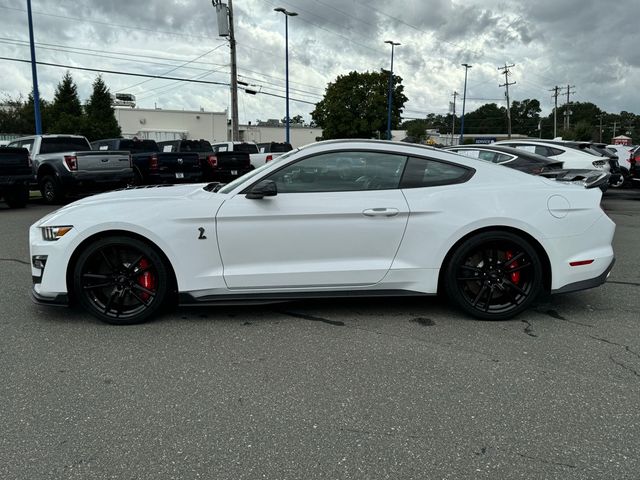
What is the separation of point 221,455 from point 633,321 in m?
3.64

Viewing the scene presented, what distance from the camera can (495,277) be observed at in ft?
14.0

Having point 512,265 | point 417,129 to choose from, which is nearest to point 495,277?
point 512,265

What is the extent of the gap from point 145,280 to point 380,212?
200cm

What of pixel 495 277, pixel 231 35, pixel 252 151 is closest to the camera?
pixel 495 277

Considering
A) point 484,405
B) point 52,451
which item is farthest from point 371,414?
point 52,451

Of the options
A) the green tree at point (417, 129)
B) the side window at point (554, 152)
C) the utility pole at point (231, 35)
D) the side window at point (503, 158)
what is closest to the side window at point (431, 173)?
the side window at point (503, 158)

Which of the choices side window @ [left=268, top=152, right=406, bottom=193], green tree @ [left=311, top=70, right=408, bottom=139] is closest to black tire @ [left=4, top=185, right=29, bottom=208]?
side window @ [left=268, top=152, right=406, bottom=193]

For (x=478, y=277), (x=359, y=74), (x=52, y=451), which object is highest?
(x=359, y=74)

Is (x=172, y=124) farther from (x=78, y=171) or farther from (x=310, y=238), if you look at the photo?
(x=310, y=238)

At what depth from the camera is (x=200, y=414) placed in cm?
287

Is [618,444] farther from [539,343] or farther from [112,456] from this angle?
[112,456]

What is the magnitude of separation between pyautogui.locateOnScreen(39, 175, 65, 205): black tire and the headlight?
391 inches

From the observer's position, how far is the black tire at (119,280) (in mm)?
4145

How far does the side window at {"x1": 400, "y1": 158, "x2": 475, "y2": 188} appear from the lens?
429cm
